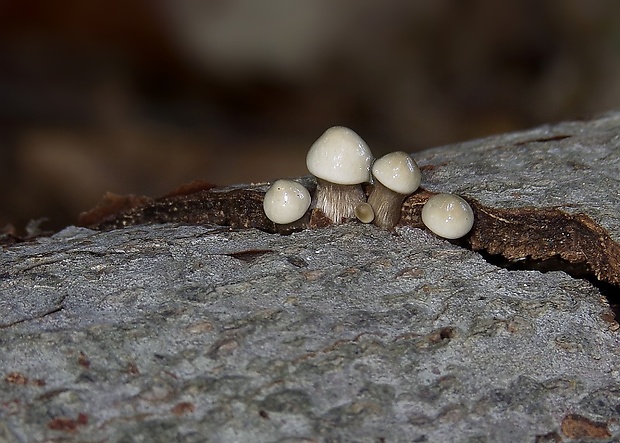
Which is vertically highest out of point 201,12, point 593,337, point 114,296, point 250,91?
point 201,12

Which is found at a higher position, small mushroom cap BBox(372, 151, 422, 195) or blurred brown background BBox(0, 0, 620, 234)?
blurred brown background BBox(0, 0, 620, 234)

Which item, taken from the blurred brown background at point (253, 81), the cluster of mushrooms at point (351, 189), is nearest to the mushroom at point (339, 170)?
the cluster of mushrooms at point (351, 189)

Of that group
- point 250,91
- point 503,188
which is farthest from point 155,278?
point 250,91

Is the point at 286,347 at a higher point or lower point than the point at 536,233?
lower

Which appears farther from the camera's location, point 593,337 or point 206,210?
point 206,210

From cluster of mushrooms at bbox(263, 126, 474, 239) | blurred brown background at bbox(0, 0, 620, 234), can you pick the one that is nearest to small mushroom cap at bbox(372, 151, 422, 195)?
cluster of mushrooms at bbox(263, 126, 474, 239)

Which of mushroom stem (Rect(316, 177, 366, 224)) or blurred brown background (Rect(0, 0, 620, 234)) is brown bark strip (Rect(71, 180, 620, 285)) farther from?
blurred brown background (Rect(0, 0, 620, 234))

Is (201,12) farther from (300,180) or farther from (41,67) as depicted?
(300,180)

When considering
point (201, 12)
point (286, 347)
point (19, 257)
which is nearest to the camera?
point (286, 347)
